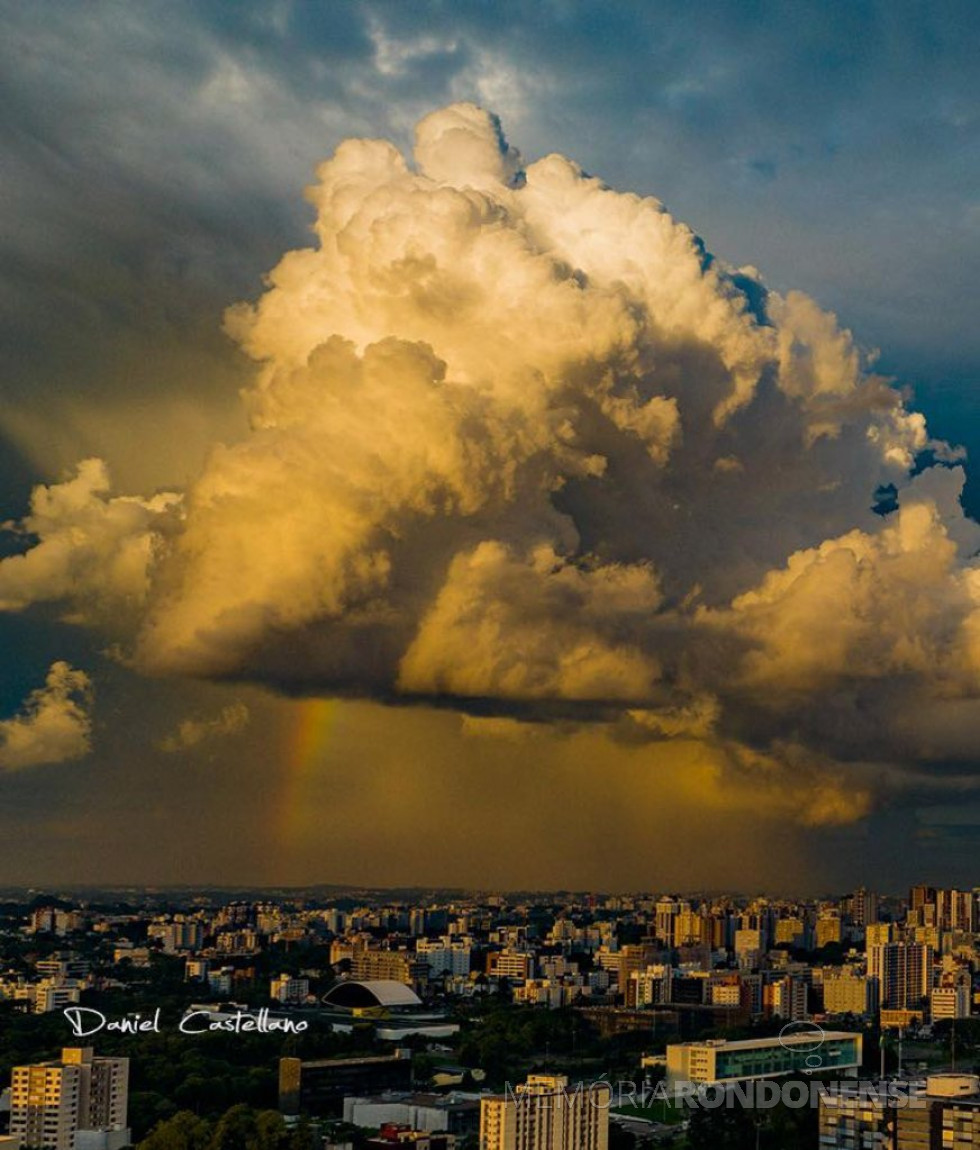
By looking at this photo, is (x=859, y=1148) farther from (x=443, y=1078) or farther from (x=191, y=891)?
(x=191, y=891)

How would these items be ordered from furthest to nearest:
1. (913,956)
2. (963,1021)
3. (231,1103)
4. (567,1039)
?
1. (913,956)
2. (963,1021)
3. (567,1039)
4. (231,1103)

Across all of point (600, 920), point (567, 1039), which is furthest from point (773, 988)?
point (600, 920)

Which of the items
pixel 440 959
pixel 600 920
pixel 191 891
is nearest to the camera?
pixel 440 959

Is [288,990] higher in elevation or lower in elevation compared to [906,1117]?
higher

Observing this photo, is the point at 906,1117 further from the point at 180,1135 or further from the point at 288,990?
the point at 288,990
